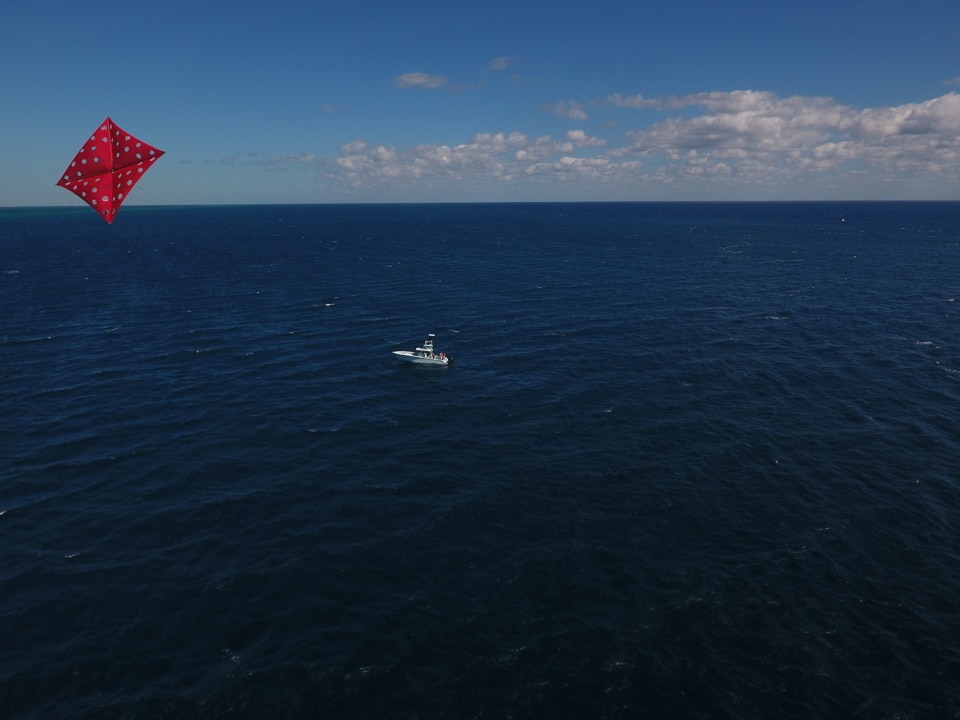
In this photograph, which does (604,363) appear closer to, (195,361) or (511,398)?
(511,398)

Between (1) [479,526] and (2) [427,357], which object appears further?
(2) [427,357]

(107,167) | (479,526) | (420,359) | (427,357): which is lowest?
(479,526)

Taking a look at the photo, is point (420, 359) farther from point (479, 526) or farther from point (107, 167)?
point (107, 167)

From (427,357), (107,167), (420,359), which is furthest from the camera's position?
(420,359)

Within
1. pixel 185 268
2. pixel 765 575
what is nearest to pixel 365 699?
pixel 765 575

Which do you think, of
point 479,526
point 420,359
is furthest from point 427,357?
point 479,526

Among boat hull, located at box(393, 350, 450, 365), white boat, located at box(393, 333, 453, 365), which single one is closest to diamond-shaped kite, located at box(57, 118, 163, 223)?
white boat, located at box(393, 333, 453, 365)

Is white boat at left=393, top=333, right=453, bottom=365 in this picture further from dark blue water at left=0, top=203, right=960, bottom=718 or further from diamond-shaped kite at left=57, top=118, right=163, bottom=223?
diamond-shaped kite at left=57, top=118, right=163, bottom=223
